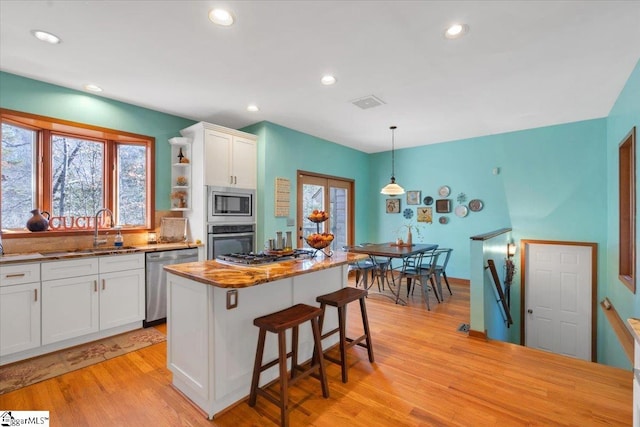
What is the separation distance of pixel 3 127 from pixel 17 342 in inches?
84.2

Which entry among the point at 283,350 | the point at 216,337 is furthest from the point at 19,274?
the point at 283,350

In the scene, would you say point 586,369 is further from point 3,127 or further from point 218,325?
point 3,127

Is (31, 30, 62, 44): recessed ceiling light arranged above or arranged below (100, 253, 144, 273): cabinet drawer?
above

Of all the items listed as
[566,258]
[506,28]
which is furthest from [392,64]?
[566,258]

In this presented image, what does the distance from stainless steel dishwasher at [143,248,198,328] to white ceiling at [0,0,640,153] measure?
1.88 meters

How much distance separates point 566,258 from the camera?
449 centimetres

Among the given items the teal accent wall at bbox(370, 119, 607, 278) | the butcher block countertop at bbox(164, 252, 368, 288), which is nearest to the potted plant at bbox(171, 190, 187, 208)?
the butcher block countertop at bbox(164, 252, 368, 288)

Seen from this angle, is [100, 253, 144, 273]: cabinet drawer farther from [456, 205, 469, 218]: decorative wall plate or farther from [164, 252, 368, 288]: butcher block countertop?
[456, 205, 469, 218]: decorative wall plate

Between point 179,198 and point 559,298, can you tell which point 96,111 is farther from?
point 559,298

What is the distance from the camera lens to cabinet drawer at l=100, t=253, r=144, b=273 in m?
3.08

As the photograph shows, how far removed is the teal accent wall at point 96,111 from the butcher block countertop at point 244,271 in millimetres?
2352

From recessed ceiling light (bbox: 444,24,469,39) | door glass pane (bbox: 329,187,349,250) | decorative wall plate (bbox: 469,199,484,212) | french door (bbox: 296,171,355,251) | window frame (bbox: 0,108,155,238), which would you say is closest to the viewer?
recessed ceiling light (bbox: 444,24,469,39)

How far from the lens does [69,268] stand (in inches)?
113

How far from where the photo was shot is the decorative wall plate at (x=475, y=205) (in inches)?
209
